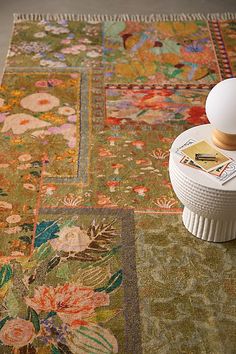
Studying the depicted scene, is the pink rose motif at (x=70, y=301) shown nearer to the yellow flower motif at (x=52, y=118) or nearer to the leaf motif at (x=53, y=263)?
the leaf motif at (x=53, y=263)

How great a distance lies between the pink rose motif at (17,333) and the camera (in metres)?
2.11

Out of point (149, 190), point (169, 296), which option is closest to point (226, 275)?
point (169, 296)

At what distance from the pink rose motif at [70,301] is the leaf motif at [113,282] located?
2cm

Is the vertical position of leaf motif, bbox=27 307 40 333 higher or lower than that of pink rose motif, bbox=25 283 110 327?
higher

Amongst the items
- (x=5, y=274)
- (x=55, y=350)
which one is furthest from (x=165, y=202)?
(x=55, y=350)

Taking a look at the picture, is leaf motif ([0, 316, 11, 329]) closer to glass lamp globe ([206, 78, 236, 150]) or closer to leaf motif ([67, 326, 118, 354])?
leaf motif ([67, 326, 118, 354])

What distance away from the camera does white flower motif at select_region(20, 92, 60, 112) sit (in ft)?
10.5

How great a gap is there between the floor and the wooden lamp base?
188 cm

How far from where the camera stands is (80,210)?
8.59 ft

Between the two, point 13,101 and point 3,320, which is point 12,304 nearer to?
point 3,320

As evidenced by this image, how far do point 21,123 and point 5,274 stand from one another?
96 centimetres

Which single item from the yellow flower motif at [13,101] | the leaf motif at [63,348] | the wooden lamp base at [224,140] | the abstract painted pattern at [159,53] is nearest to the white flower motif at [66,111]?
the yellow flower motif at [13,101]

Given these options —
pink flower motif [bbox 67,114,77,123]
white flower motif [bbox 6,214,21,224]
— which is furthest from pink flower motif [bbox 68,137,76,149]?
white flower motif [bbox 6,214,21,224]

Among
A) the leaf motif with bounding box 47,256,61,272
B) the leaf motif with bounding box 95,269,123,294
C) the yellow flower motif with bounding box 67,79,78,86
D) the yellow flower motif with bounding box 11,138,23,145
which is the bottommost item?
the yellow flower motif with bounding box 67,79,78,86
